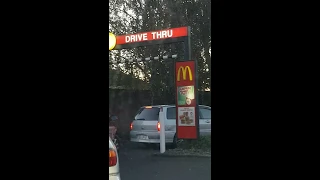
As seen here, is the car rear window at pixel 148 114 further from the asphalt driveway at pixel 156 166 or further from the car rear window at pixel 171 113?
the asphalt driveway at pixel 156 166

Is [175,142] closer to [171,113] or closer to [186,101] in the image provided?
[171,113]

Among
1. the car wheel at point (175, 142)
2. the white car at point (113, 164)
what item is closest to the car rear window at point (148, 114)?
A: the car wheel at point (175, 142)

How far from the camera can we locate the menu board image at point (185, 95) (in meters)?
4.37

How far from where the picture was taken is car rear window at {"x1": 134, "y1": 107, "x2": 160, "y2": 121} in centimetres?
513

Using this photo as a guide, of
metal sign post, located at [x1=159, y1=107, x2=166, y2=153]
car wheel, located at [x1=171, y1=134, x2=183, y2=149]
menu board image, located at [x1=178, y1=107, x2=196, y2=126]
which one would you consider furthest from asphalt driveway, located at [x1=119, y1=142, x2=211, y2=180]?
menu board image, located at [x1=178, y1=107, x2=196, y2=126]

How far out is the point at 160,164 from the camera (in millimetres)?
4188

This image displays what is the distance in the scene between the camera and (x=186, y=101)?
4.42 m

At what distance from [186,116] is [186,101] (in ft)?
0.62

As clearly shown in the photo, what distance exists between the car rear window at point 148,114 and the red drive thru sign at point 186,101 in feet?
2.34
